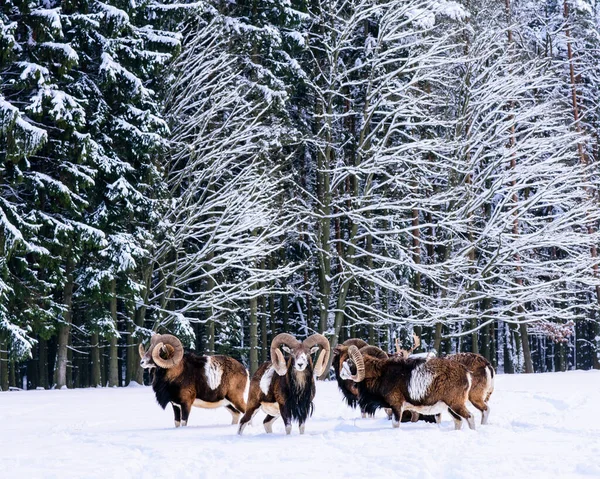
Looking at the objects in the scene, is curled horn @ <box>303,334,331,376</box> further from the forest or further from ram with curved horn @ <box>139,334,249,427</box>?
the forest

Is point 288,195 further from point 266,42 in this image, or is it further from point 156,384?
point 156,384

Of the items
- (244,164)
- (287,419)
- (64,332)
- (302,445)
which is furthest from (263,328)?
(302,445)

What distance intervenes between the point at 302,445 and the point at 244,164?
690 inches

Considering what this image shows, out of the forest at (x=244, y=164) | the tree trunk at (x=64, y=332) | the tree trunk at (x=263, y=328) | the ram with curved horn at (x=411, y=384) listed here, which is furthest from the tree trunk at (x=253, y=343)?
the ram with curved horn at (x=411, y=384)

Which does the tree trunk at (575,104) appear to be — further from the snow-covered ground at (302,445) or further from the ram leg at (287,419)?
the ram leg at (287,419)

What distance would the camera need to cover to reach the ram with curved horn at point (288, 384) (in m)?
10.8

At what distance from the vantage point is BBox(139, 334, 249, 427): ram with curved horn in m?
12.2

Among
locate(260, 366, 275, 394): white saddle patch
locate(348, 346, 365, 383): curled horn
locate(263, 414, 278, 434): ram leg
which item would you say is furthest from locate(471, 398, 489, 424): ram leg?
locate(260, 366, 275, 394): white saddle patch

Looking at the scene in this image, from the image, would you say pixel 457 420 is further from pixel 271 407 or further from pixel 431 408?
pixel 271 407

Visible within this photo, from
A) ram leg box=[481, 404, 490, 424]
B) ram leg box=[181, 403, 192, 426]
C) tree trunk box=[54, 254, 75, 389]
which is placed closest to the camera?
ram leg box=[481, 404, 490, 424]

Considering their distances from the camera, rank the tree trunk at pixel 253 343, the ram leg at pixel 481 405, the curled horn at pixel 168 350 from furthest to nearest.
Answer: the tree trunk at pixel 253 343
the curled horn at pixel 168 350
the ram leg at pixel 481 405

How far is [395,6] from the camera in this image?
1011 inches

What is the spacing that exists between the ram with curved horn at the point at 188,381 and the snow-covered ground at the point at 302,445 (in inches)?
13.9

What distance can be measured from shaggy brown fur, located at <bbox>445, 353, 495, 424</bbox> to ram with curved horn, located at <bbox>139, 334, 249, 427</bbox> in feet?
10.5
